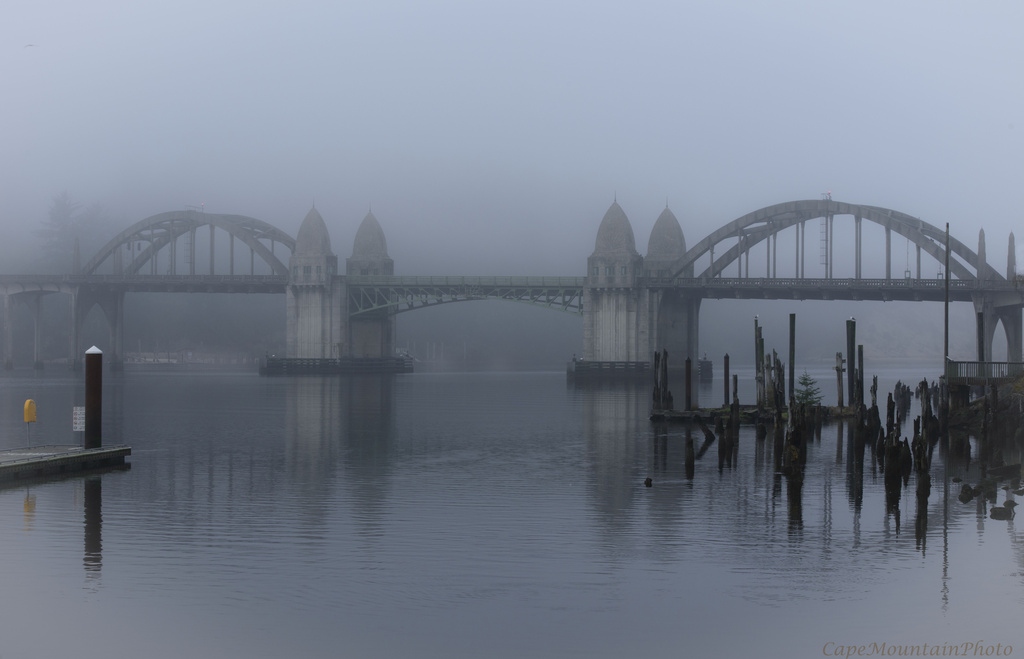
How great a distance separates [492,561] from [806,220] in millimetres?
100469

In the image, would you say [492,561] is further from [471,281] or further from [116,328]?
[116,328]

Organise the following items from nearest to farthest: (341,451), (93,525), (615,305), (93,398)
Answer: (93,525)
(93,398)
(341,451)
(615,305)

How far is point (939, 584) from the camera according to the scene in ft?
51.8

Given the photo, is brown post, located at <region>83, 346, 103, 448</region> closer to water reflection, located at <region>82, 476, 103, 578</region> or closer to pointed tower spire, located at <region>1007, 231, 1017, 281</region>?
water reflection, located at <region>82, 476, 103, 578</region>

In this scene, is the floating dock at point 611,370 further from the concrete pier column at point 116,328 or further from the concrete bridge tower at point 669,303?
the concrete pier column at point 116,328

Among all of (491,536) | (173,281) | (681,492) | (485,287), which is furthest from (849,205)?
(491,536)

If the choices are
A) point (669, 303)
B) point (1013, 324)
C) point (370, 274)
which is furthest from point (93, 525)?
point (370, 274)

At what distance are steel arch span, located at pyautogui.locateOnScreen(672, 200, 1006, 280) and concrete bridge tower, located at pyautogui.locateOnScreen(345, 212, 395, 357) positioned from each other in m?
34.0

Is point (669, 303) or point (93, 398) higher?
point (669, 303)

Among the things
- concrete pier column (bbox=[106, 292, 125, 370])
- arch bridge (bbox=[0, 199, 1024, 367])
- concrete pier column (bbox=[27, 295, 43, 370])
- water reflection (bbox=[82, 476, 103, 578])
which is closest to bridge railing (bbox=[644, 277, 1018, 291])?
arch bridge (bbox=[0, 199, 1024, 367])

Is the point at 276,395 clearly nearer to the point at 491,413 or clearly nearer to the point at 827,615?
the point at 491,413

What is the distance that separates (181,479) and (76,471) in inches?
97.5

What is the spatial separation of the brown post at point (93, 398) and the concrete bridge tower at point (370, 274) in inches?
3760

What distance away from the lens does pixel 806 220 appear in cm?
11206
